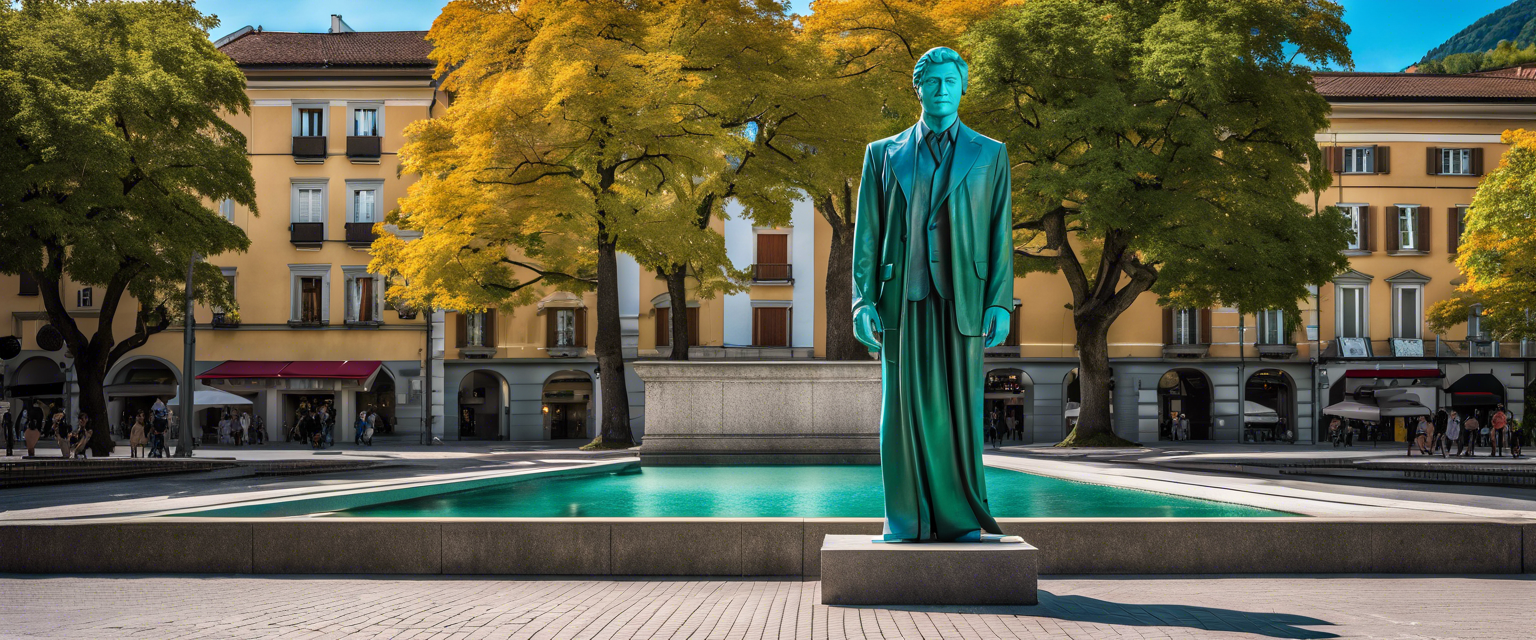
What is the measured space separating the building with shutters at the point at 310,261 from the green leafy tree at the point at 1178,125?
25.3 metres

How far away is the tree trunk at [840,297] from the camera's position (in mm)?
25312

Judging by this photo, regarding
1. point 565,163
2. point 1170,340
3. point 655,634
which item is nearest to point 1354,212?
point 1170,340

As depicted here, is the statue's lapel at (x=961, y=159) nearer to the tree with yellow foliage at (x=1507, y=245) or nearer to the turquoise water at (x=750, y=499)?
the turquoise water at (x=750, y=499)

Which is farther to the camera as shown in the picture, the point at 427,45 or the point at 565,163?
the point at 427,45

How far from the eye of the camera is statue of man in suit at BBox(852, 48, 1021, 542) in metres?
6.38

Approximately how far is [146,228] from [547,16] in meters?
10.1

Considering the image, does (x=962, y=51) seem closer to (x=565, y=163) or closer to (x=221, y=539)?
(x=565, y=163)

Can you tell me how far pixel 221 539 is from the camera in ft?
24.8

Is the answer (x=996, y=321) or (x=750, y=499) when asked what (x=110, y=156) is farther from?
(x=996, y=321)

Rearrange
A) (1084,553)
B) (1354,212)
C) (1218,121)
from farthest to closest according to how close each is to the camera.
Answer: (1354,212)
(1218,121)
(1084,553)

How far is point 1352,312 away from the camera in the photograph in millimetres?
48312

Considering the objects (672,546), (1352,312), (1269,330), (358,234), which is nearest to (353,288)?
(358,234)

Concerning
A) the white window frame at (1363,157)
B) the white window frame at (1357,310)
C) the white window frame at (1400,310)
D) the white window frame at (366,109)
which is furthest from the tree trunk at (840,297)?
the white window frame at (1400,310)

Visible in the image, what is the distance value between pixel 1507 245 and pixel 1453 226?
44.7 feet
